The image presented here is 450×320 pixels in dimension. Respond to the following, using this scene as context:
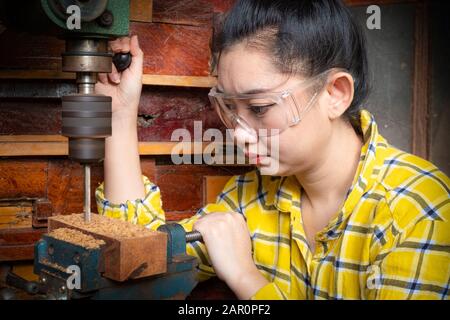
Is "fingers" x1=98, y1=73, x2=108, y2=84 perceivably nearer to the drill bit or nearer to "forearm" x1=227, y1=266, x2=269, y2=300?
the drill bit

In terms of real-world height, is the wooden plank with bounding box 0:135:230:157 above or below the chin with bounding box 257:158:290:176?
above

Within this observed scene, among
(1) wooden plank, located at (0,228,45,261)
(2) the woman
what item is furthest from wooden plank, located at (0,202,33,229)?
(2) the woman

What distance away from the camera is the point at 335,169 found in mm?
1674

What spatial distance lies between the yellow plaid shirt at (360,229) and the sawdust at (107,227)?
1.23ft

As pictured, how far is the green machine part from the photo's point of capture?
133cm

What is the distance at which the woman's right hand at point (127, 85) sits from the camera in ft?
5.92

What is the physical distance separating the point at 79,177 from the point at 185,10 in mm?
679

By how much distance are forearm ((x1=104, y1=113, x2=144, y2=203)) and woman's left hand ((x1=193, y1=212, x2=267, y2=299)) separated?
34 cm

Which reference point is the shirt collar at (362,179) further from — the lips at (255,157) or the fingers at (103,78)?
the fingers at (103,78)

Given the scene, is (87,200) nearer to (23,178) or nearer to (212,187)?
(23,178)

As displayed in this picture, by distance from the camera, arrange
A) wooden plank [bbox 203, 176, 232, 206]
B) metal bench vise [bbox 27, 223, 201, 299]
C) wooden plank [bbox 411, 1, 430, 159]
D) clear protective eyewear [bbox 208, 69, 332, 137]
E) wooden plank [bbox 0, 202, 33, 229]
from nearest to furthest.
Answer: metal bench vise [bbox 27, 223, 201, 299]
clear protective eyewear [bbox 208, 69, 332, 137]
wooden plank [bbox 0, 202, 33, 229]
wooden plank [bbox 203, 176, 232, 206]
wooden plank [bbox 411, 1, 430, 159]

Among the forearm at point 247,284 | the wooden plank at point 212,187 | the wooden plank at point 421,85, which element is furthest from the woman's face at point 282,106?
the wooden plank at point 421,85
